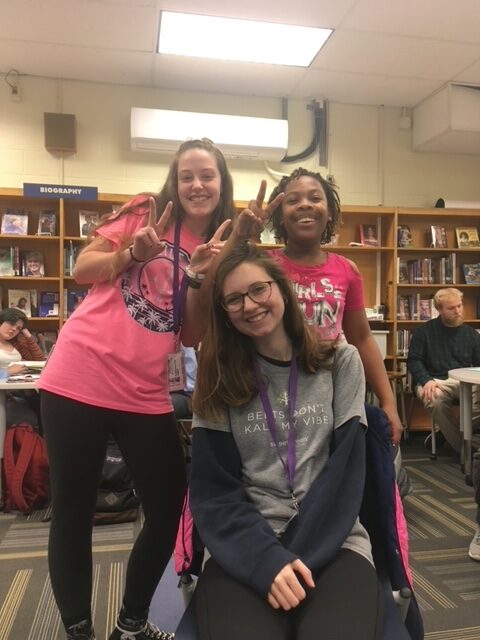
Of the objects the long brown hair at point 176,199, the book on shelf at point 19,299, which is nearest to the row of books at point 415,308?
the book on shelf at point 19,299

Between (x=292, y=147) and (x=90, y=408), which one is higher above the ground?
(x=292, y=147)

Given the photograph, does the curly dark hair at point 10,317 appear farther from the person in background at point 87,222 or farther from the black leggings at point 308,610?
the black leggings at point 308,610

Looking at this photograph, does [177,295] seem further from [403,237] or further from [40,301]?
[403,237]

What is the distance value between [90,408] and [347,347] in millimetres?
662

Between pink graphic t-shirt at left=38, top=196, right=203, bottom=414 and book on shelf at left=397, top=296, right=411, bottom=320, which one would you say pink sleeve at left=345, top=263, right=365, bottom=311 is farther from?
book on shelf at left=397, top=296, right=411, bottom=320

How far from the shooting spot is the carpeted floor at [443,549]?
1888 millimetres

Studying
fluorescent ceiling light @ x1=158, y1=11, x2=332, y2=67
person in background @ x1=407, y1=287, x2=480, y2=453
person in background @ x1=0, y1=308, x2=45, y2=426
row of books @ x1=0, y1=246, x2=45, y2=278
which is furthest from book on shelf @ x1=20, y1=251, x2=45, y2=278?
person in background @ x1=407, y1=287, x2=480, y2=453

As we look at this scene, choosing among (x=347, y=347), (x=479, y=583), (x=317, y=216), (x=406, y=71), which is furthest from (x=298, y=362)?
(x=406, y=71)

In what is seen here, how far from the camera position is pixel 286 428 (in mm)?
1201

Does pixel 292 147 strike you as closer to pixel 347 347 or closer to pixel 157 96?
pixel 157 96

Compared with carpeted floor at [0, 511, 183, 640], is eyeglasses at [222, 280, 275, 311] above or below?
above

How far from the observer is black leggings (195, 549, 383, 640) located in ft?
3.04

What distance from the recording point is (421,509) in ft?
9.80

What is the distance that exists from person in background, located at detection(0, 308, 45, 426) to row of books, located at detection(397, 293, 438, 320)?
11.0ft
